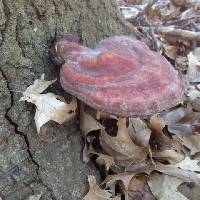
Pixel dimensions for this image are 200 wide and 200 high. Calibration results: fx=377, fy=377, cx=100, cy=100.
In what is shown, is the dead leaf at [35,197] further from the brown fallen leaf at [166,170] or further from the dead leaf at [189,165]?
the dead leaf at [189,165]

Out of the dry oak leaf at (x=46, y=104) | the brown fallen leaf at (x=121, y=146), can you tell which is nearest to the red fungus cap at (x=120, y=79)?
the dry oak leaf at (x=46, y=104)

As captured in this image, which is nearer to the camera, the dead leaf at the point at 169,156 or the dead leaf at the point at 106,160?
the dead leaf at the point at 106,160

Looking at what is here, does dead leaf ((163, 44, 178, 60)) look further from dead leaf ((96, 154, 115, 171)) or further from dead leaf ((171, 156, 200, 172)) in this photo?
dead leaf ((96, 154, 115, 171))

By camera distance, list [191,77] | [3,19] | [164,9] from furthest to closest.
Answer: [164,9] < [191,77] < [3,19]

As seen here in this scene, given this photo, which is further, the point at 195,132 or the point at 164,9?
the point at 164,9

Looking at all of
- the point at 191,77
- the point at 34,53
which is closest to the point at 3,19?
the point at 34,53

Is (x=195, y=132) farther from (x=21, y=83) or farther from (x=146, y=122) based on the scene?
(x=21, y=83)

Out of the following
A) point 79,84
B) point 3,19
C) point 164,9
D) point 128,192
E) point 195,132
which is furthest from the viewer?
point 164,9
